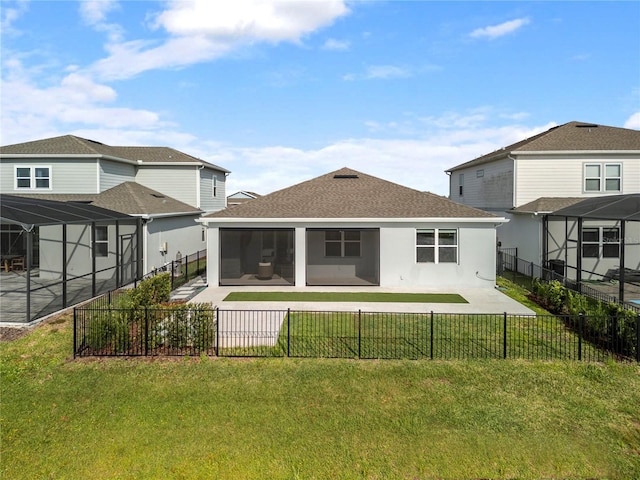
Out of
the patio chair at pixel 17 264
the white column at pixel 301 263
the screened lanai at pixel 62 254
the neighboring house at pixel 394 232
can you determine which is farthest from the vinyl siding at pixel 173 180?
the white column at pixel 301 263

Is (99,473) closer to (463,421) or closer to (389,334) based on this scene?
(463,421)

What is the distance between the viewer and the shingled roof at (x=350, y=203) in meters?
18.9

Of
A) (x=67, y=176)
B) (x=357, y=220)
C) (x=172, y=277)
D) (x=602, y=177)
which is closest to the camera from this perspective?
(x=357, y=220)

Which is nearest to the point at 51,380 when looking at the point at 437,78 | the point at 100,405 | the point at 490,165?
the point at 100,405

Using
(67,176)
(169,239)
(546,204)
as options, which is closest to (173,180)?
(169,239)

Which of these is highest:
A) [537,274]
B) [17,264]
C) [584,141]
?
[584,141]

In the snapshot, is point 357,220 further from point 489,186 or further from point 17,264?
point 17,264

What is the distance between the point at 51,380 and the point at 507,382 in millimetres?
9275

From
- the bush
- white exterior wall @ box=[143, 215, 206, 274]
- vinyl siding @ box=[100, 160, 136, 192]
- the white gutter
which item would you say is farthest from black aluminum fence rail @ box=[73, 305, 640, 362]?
vinyl siding @ box=[100, 160, 136, 192]

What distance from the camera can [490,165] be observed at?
26984mm

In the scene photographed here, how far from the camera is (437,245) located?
18906 millimetres

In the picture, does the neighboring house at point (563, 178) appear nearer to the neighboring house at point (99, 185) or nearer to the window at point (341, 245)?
the window at point (341, 245)

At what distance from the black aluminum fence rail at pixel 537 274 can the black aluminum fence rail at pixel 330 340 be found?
5.54 metres

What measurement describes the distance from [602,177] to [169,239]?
73.9 feet
